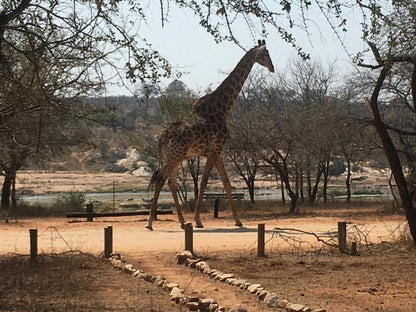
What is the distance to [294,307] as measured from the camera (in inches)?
336

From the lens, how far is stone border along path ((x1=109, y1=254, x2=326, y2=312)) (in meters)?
8.69

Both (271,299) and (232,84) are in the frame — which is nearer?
(271,299)

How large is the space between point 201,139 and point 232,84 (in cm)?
224

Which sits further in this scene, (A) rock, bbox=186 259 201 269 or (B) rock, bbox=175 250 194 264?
(B) rock, bbox=175 250 194 264

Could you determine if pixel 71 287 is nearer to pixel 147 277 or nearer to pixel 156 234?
pixel 147 277

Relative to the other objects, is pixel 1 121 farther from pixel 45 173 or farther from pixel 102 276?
pixel 45 173

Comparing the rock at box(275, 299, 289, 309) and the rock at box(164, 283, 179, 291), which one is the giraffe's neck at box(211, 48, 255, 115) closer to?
the rock at box(164, 283, 179, 291)

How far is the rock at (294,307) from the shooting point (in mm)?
8435

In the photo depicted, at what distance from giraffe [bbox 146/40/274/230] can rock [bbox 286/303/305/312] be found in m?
10.7

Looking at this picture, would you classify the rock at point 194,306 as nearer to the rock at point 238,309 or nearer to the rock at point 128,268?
the rock at point 238,309

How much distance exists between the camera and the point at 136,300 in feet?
31.4

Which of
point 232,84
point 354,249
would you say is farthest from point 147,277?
point 232,84

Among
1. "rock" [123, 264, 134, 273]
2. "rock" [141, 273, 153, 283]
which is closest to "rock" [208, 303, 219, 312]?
"rock" [141, 273, 153, 283]

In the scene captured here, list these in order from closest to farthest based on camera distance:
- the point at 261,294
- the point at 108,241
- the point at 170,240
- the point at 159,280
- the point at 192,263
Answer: the point at 261,294 → the point at 159,280 → the point at 192,263 → the point at 108,241 → the point at 170,240
